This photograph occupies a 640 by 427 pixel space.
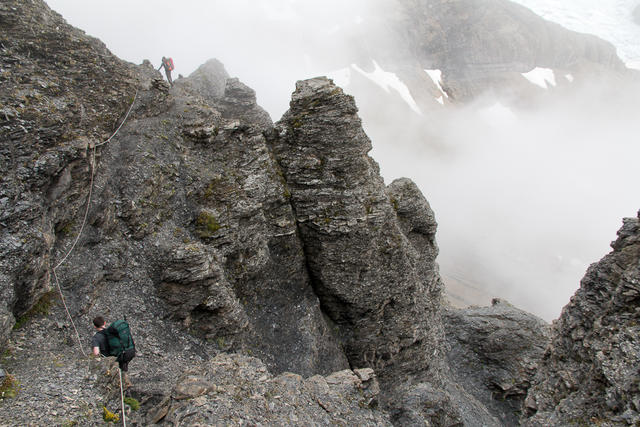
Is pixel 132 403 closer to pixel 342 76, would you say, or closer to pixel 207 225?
pixel 207 225

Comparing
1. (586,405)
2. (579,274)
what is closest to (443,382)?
(586,405)

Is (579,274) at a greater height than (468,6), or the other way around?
(468,6)

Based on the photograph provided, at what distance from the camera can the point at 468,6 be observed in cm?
16688

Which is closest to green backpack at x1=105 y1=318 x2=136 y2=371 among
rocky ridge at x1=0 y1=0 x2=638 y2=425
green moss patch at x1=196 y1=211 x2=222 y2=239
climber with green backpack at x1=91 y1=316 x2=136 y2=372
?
climber with green backpack at x1=91 y1=316 x2=136 y2=372

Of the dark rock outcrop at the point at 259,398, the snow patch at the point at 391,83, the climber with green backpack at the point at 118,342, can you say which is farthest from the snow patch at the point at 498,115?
Result: the climber with green backpack at the point at 118,342

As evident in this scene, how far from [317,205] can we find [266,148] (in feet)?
17.0

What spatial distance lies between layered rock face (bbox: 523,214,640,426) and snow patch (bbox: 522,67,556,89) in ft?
585

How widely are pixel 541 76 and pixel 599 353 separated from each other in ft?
631

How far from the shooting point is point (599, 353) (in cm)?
1700

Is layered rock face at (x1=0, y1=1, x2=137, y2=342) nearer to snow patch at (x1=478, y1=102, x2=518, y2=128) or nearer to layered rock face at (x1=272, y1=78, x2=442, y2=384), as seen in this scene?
layered rock face at (x1=272, y1=78, x2=442, y2=384)

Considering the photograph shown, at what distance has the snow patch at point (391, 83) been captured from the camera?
147 metres

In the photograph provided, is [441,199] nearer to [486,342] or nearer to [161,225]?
[486,342]

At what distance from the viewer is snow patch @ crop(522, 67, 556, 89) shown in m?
167

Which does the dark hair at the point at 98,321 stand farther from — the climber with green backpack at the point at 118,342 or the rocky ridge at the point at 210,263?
the rocky ridge at the point at 210,263
